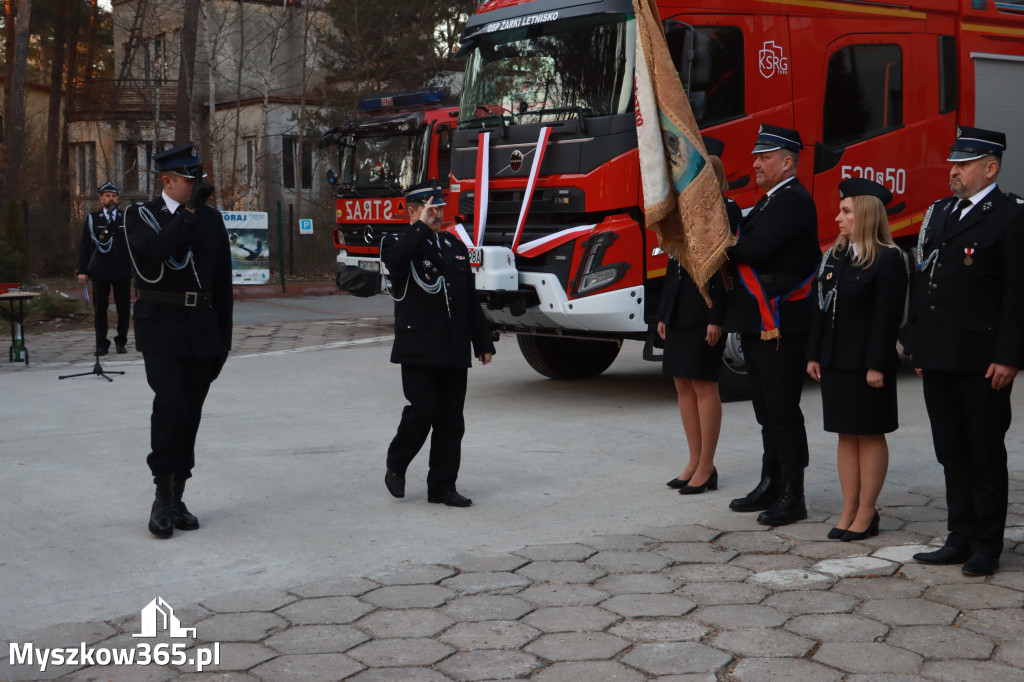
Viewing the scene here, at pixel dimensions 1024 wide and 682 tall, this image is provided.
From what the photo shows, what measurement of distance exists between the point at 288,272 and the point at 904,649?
23411mm

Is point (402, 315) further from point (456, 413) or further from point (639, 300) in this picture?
point (639, 300)

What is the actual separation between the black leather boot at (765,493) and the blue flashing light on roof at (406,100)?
11659 mm

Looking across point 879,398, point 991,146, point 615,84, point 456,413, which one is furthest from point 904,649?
point 615,84

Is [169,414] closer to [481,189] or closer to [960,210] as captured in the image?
[960,210]

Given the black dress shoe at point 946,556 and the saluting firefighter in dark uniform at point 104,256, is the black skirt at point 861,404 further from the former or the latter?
the saluting firefighter in dark uniform at point 104,256

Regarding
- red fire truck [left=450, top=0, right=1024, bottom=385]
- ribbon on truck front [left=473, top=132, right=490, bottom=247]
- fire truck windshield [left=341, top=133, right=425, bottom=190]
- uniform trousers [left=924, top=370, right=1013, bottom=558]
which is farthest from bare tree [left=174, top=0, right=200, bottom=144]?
uniform trousers [left=924, top=370, right=1013, bottom=558]

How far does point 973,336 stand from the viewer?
16.0 ft

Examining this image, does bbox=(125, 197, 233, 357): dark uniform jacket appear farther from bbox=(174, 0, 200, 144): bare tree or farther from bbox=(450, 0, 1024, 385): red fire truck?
bbox=(174, 0, 200, 144): bare tree

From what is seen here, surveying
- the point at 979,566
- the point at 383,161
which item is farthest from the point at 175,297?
Answer: the point at 383,161

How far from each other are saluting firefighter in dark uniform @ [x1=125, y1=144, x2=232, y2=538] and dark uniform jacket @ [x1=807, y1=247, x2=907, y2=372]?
3.03 m

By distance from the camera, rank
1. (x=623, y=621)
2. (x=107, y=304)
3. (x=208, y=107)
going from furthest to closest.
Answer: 1. (x=208, y=107)
2. (x=107, y=304)
3. (x=623, y=621)

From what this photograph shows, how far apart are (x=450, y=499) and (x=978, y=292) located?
2.88 meters

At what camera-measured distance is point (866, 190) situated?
538 centimetres

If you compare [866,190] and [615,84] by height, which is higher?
[615,84]
